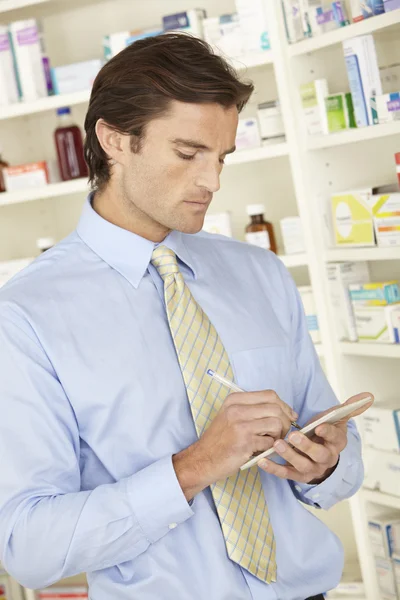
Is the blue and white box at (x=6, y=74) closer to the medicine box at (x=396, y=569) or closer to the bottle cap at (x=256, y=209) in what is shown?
the bottle cap at (x=256, y=209)

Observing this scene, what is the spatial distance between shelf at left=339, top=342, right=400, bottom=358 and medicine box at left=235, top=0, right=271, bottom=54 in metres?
0.88

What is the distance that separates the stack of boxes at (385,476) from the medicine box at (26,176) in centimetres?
130

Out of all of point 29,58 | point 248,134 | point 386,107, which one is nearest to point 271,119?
point 248,134

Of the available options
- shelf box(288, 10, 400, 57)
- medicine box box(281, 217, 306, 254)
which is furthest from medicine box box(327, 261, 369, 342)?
shelf box(288, 10, 400, 57)

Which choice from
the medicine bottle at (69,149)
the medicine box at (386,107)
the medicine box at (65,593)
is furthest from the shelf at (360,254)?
the medicine box at (65,593)

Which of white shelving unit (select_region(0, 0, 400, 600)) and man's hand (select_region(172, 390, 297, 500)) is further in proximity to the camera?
white shelving unit (select_region(0, 0, 400, 600))

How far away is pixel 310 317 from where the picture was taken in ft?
8.24

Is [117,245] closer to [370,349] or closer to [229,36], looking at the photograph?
[370,349]

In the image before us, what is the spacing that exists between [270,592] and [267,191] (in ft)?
5.94

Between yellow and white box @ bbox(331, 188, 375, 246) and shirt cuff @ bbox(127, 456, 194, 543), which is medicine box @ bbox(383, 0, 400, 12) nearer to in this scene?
yellow and white box @ bbox(331, 188, 375, 246)

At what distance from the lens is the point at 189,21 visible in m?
2.54

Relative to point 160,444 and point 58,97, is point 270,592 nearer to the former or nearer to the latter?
point 160,444

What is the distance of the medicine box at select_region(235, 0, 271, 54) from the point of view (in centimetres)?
242

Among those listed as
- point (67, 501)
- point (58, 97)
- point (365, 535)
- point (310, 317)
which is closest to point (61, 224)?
point (58, 97)
